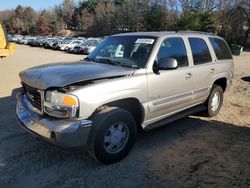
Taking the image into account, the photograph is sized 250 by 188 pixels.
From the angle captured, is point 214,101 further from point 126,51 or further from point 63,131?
point 63,131

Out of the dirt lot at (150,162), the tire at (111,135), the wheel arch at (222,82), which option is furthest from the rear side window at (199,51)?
the tire at (111,135)

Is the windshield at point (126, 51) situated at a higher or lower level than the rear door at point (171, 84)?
higher

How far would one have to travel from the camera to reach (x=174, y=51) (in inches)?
197

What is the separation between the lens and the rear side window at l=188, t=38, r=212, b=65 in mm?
5434

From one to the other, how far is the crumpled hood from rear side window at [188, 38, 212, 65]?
170cm

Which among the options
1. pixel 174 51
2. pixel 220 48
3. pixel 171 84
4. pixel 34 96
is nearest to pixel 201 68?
pixel 174 51

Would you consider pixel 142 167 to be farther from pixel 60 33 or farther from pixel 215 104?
pixel 60 33

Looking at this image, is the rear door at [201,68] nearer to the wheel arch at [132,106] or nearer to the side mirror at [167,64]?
the side mirror at [167,64]

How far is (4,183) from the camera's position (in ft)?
12.0

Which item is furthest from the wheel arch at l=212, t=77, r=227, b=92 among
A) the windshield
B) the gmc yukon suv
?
the windshield

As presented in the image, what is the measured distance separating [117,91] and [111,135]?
25.0 inches

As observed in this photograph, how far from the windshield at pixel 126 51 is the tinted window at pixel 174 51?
21 centimetres

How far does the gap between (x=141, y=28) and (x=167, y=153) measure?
5747 cm

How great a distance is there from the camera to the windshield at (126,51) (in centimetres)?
459
